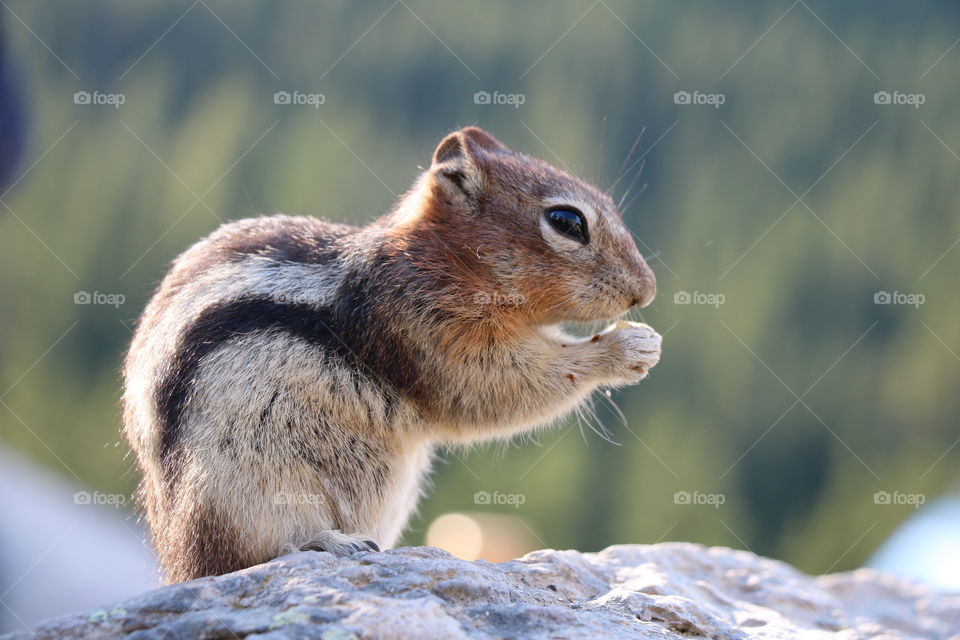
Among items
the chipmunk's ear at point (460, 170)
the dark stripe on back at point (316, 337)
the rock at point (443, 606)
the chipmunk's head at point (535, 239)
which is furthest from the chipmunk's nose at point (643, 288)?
the rock at point (443, 606)

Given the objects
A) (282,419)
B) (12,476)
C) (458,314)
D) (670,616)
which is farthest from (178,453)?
(12,476)

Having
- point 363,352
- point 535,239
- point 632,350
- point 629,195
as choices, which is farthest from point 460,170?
point 629,195

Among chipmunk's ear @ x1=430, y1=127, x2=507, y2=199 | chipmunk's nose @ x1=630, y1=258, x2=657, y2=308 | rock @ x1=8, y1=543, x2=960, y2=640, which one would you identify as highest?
chipmunk's ear @ x1=430, y1=127, x2=507, y2=199

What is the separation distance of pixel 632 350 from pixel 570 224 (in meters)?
0.45

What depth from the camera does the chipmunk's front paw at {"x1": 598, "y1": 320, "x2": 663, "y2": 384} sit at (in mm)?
2787

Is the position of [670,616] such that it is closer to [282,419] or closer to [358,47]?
[282,419]

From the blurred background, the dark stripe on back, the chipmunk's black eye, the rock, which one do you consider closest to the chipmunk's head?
the chipmunk's black eye

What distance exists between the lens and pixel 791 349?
274 inches

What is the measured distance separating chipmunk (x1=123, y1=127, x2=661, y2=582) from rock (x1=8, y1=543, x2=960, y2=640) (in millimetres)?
376

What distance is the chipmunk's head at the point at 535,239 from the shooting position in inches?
105

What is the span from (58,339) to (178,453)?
19.0 feet

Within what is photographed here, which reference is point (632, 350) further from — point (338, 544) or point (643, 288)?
point (338, 544)

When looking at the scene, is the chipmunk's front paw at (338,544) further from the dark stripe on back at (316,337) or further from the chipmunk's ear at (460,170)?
the chipmunk's ear at (460,170)

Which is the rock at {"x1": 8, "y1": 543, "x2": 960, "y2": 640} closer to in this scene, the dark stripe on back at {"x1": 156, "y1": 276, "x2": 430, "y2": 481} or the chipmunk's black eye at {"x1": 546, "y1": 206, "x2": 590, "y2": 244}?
the dark stripe on back at {"x1": 156, "y1": 276, "x2": 430, "y2": 481}
